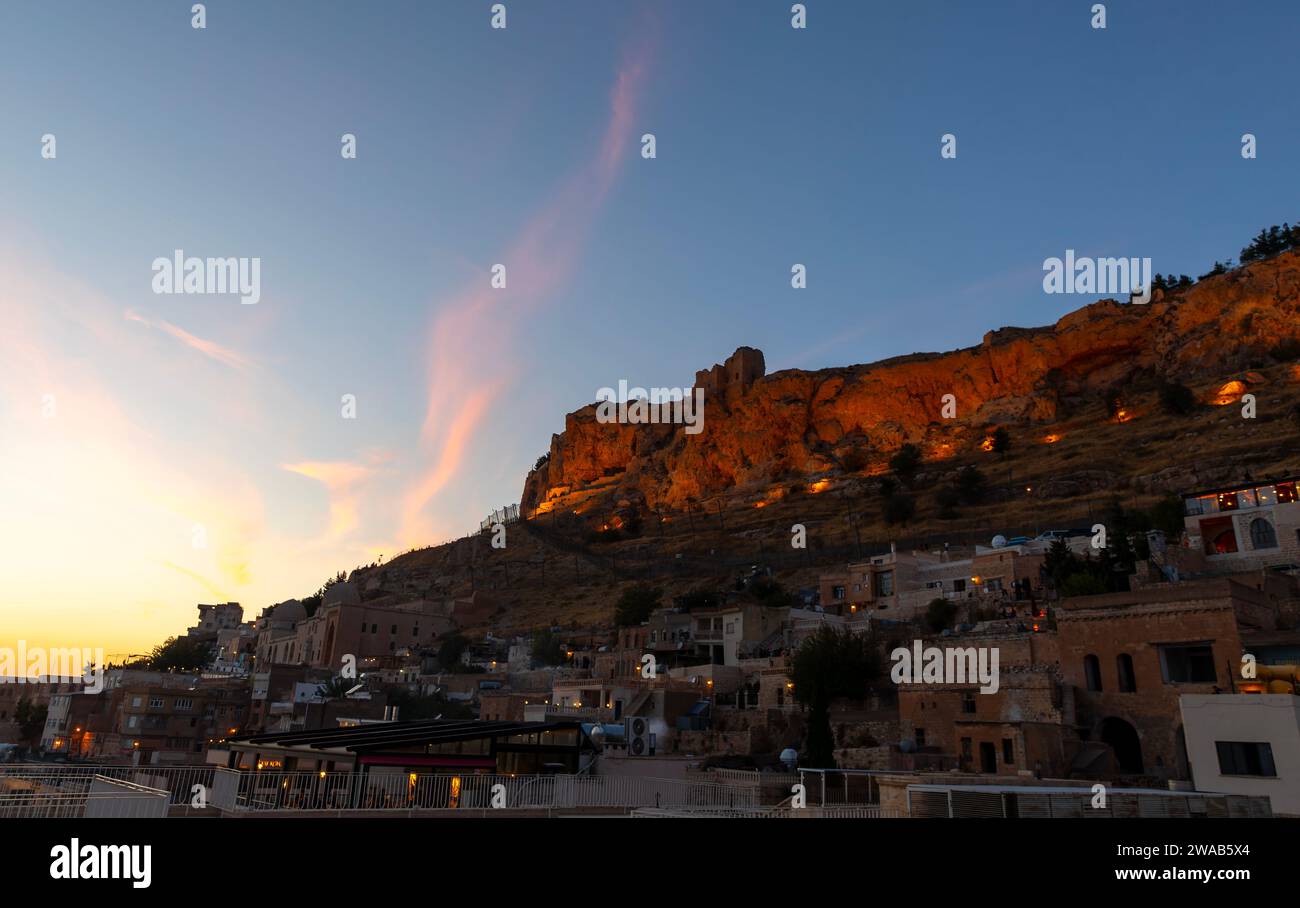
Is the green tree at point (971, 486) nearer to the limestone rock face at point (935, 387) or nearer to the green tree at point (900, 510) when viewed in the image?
the green tree at point (900, 510)

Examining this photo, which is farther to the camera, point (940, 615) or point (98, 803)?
point (940, 615)

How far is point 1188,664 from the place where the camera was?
2923 centimetres

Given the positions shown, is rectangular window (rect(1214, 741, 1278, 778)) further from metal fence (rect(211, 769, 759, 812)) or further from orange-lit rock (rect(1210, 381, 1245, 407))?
orange-lit rock (rect(1210, 381, 1245, 407))

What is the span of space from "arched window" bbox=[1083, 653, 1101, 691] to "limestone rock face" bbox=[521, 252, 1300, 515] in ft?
240

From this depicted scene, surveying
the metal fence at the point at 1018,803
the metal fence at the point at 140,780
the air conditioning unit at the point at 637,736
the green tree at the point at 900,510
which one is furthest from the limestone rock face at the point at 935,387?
the metal fence at the point at 140,780

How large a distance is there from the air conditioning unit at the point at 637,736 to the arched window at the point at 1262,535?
31.1 metres

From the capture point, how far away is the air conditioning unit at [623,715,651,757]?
3506cm

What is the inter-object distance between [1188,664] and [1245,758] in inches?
315

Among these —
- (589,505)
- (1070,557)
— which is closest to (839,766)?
(1070,557)

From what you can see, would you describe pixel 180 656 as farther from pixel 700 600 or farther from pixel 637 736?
pixel 637 736

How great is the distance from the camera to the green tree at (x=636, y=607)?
6906cm

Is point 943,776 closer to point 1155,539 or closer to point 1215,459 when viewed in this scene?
point 1155,539

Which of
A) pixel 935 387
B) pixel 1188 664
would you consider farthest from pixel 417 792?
pixel 935 387
